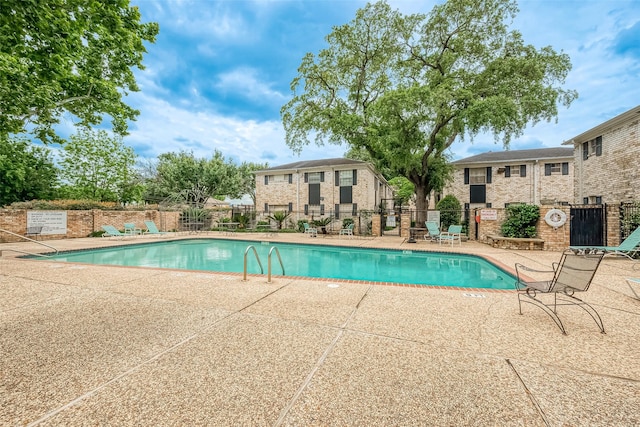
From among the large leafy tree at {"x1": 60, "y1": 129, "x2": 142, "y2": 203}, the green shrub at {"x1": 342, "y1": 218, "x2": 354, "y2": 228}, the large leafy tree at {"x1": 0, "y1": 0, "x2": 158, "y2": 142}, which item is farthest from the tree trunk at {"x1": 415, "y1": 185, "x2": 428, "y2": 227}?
the large leafy tree at {"x1": 60, "y1": 129, "x2": 142, "y2": 203}

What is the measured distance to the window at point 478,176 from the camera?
22.4 m

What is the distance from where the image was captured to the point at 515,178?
71.9 feet

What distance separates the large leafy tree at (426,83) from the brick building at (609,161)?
108 inches

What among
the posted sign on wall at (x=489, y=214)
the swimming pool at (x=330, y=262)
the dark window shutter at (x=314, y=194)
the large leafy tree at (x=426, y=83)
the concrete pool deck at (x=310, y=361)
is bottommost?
the swimming pool at (x=330, y=262)

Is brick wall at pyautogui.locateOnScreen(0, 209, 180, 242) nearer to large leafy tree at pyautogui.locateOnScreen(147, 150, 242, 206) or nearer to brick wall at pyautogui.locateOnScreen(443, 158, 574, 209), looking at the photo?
large leafy tree at pyautogui.locateOnScreen(147, 150, 242, 206)

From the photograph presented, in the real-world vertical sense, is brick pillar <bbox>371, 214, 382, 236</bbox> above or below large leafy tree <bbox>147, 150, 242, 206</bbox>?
below

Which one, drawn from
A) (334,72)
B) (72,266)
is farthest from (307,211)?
(72,266)

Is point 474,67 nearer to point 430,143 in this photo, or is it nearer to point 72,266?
point 430,143

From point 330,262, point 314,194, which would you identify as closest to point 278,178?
point 314,194

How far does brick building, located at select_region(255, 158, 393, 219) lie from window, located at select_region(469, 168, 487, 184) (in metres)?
7.09

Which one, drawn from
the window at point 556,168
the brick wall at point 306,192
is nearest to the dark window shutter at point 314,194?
the brick wall at point 306,192

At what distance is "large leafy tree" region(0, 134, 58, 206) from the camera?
18.3 metres

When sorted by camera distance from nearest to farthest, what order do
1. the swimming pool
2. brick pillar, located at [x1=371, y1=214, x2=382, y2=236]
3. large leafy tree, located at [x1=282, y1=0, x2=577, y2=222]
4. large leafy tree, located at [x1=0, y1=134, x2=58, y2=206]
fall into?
the swimming pool < large leafy tree, located at [x1=282, y1=0, x2=577, y2=222] < brick pillar, located at [x1=371, y1=214, x2=382, y2=236] < large leafy tree, located at [x1=0, y1=134, x2=58, y2=206]

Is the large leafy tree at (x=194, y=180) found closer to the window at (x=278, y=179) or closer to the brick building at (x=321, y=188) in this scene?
the brick building at (x=321, y=188)
